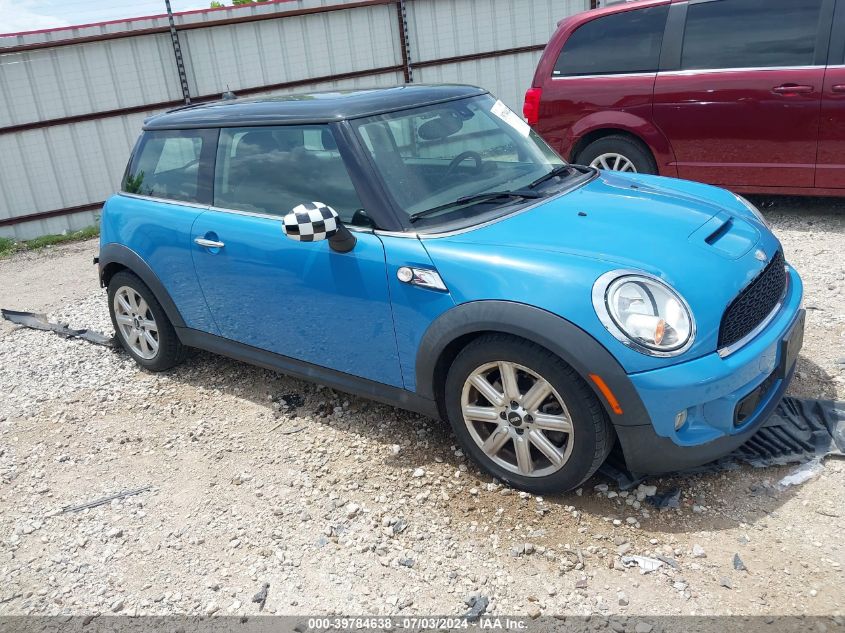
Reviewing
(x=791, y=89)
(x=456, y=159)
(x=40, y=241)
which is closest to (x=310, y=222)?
(x=456, y=159)

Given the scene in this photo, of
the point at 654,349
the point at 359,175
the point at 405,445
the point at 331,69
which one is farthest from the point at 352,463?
the point at 331,69

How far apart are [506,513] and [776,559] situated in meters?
1.00

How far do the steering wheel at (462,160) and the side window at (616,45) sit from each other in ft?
11.7

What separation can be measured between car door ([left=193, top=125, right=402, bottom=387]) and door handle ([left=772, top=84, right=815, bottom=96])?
4158 millimetres

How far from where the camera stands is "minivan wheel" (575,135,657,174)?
6.54 meters

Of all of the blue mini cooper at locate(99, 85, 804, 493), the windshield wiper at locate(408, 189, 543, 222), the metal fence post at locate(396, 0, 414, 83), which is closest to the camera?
the blue mini cooper at locate(99, 85, 804, 493)

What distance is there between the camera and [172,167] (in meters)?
4.33

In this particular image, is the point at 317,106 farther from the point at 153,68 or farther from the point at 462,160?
the point at 153,68

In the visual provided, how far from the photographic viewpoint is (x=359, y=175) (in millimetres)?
3303

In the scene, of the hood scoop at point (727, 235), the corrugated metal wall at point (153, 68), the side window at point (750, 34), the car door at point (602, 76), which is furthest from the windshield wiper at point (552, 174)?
the corrugated metal wall at point (153, 68)

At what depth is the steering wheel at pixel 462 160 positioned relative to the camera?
11.4ft

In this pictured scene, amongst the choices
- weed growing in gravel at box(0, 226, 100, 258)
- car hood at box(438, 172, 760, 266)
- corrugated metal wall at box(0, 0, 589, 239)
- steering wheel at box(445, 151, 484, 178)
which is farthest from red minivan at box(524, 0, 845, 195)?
weed growing in gravel at box(0, 226, 100, 258)

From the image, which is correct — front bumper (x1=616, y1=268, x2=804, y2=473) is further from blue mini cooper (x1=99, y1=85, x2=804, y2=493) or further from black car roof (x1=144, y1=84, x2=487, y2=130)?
black car roof (x1=144, y1=84, x2=487, y2=130)

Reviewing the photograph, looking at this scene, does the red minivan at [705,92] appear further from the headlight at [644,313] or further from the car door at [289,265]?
the headlight at [644,313]
